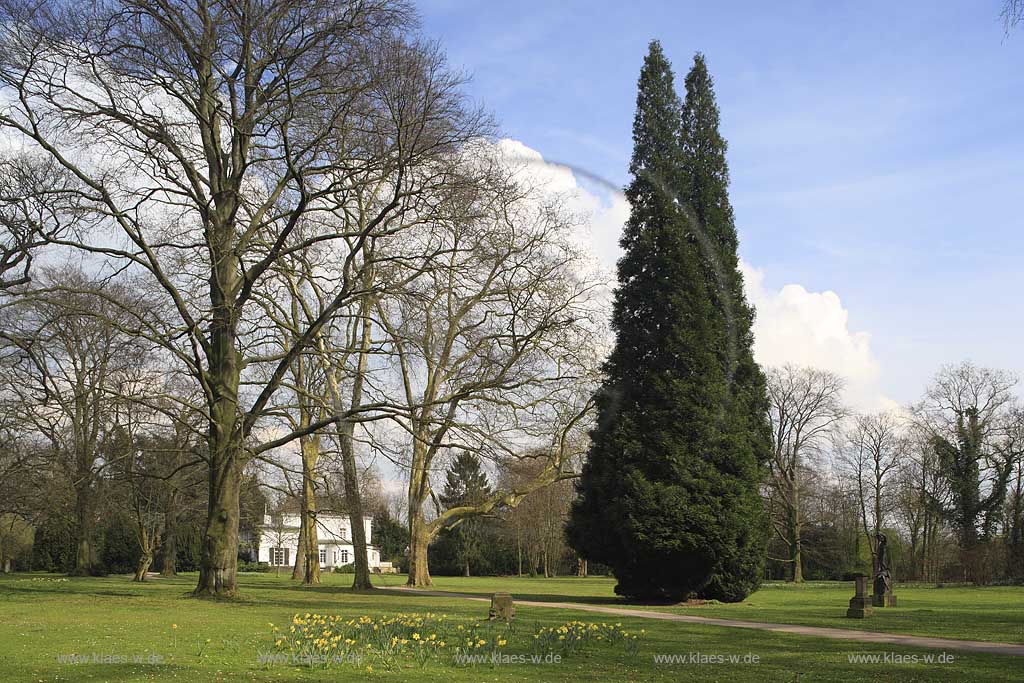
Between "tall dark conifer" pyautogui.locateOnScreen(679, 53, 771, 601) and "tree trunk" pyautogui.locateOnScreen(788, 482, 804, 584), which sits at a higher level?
"tall dark conifer" pyautogui.locateOnScreen(679, 53, 771, 601)

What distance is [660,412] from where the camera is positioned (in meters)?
29.6

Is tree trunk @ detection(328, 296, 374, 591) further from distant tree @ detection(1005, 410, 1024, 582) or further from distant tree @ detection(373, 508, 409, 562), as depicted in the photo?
distant tree @ detection(373, 508, 409, 562)

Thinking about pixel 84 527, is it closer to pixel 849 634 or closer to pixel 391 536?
pixel 849 634

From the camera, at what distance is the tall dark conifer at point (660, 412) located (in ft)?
92.8

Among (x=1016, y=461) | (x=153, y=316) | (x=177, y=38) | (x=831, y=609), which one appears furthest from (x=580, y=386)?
(x=1016, y=461)

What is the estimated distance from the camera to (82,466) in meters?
37.9

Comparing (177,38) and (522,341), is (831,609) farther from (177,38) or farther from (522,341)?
(177,38)

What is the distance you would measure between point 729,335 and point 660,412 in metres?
4.12

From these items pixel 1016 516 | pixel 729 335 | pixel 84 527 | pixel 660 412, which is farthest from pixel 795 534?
pixel 84 527

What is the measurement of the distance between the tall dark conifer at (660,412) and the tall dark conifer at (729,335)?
0.67ft

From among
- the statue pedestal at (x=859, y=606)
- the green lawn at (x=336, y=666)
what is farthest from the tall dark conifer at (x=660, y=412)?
the green lawn at (x=336, y=666)

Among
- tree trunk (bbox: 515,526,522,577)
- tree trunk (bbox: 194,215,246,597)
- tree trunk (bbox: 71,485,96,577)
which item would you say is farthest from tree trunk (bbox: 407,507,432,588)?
tree trunk (bbox: 515,526,522,577)

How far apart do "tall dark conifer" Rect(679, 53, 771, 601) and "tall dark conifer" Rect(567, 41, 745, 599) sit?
203mm

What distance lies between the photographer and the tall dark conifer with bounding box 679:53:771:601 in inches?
1148
